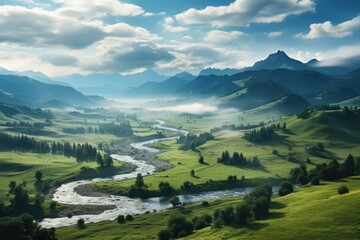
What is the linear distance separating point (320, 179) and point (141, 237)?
8991cm

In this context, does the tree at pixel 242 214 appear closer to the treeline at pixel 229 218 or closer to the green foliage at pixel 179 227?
the treeline at pixel 229 218

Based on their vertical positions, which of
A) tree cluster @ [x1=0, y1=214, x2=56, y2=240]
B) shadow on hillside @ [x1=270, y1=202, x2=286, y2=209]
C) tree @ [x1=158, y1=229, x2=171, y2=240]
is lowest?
tree @ [x1=158, y1=229, x2=171, y2=240]

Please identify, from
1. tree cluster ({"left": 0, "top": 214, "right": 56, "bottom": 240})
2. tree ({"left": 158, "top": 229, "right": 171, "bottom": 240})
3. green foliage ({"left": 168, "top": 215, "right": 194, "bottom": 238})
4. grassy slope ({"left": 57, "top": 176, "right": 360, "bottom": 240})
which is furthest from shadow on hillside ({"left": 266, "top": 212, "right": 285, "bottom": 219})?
tree cluster ({"left": 0, "top": 214, "right": 56, "bottom": 240})

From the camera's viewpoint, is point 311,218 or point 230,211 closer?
point 311,218

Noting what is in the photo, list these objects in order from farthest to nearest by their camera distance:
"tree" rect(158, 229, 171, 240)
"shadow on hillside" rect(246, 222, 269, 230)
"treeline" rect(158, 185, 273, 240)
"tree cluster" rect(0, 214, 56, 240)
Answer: "tree" rect(158, 229, 171, 240)
"treeline" rect(158, 185, 273, 240)
"tree cluster" rect(0, 214, 56, 240)
"shadow on hillside" rect(246, 222, 269, 230)

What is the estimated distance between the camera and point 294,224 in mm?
101062

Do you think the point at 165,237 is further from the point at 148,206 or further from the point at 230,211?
the point at 148,206

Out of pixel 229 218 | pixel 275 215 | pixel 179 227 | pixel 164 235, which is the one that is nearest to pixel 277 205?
pixel 275 215

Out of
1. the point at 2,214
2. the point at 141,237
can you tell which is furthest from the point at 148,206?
the point at 2,214

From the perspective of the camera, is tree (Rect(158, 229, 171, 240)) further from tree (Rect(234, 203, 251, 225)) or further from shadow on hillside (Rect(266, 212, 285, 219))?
shadow on hillside (Rect(266, 212, 285, 219))

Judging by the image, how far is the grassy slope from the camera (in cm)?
9262

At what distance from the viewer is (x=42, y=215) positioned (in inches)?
7170

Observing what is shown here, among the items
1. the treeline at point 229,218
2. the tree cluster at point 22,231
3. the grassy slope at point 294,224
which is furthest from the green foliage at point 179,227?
the tree cluster at point 22,231

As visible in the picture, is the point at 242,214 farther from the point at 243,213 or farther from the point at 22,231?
the point at 22,231
